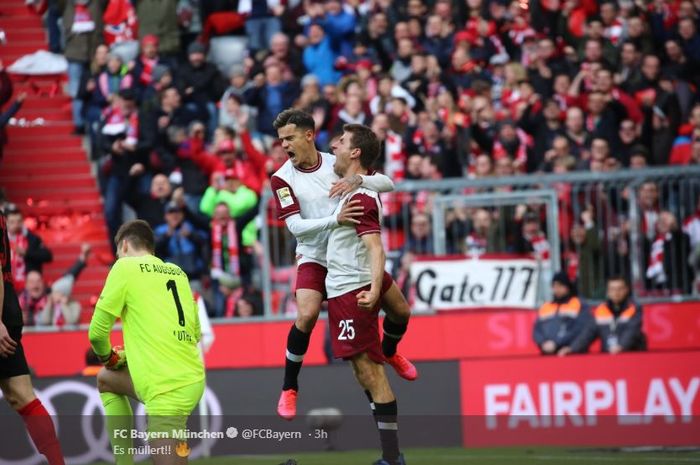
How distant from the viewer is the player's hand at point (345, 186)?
37.0ft

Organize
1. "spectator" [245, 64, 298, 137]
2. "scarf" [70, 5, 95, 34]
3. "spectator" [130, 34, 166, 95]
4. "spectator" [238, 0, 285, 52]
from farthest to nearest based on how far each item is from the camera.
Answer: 1. "scarf" [70, 5, 95, 34]
2. "spectator" [238, 0, 285, 52]
3. "spectator" [130, 34, 166, 95]
4. "spectator" [245, 64, 298, 137]

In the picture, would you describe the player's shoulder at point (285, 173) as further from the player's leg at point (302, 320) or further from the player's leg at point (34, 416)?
the player's leg at point (34, 416)

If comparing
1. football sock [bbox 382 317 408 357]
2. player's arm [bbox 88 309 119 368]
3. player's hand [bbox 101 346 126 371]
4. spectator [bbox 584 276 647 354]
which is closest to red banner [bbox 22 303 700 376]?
spectator [bbox 584 276 647 354]

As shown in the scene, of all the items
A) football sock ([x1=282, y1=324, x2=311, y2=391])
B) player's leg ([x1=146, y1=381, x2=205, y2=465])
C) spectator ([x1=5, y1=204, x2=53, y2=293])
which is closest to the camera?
player's leg ([x1=146, y1=381, x2=205, y2=465])

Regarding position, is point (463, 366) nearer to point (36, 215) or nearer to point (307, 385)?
point (307, 385)

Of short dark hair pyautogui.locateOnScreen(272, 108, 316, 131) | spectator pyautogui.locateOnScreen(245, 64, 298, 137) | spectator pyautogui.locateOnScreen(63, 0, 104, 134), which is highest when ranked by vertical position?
spectator pyautogui.locateOnScreen(63, 0, 104, 134)

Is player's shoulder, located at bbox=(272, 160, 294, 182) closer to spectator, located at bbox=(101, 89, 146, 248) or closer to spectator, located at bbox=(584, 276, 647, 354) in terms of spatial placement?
spectator, located at bbox=(584, 276, 647, 354)

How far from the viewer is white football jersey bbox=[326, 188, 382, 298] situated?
11.3 meters

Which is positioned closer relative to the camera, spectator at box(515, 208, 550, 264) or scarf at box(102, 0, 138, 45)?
spectator at box(515, 208, 550, 264)

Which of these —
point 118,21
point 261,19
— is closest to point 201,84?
point 261,19

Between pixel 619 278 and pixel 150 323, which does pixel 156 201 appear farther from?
pixel 150 323

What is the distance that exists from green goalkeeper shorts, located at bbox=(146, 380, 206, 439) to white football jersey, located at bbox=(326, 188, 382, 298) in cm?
159

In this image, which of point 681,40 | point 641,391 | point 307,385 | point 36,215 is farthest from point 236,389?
point 681,40

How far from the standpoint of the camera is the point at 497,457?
1458 cm
